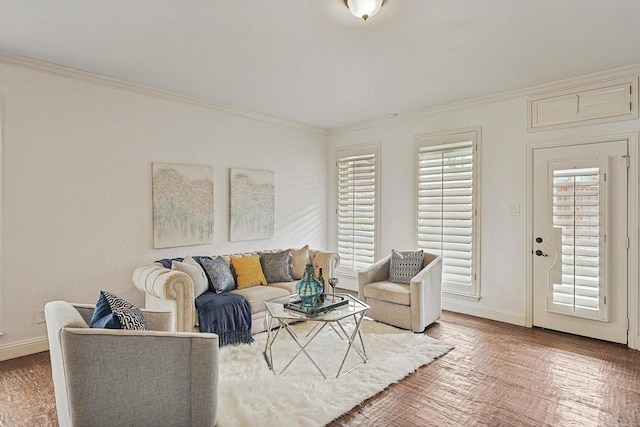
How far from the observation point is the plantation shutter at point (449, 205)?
4.61 meters

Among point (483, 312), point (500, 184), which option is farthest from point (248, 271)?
point (500, 184)

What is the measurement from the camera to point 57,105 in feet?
11.4

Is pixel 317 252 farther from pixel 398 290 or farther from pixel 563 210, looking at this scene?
pixel 563 210

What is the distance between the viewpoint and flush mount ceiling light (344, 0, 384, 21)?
228cm

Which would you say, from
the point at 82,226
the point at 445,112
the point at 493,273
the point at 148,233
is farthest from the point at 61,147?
the point at 493,273

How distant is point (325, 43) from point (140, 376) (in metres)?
2.65

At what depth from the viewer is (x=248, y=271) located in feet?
13.9

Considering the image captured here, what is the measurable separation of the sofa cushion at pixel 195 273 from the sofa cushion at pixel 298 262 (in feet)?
3.95

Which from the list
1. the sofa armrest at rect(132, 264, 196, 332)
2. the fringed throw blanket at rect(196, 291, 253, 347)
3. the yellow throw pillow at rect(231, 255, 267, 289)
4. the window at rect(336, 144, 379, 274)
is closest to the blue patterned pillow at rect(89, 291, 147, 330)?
the sofa armrest at rect(132, 264, 196, 332)

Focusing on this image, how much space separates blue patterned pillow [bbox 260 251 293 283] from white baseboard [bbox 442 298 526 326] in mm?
2129

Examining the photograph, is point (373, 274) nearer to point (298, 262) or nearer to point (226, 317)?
point (298, 262)

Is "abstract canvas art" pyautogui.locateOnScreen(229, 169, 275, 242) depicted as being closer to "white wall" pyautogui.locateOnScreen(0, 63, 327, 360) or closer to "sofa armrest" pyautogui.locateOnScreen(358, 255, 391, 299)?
"white wall" pyautogui.locateOnScreen(0, 63, 327, 360)

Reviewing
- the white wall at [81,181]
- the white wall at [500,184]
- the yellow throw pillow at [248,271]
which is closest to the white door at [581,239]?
the white wall at [500,184]

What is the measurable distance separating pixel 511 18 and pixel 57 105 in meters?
3.95
